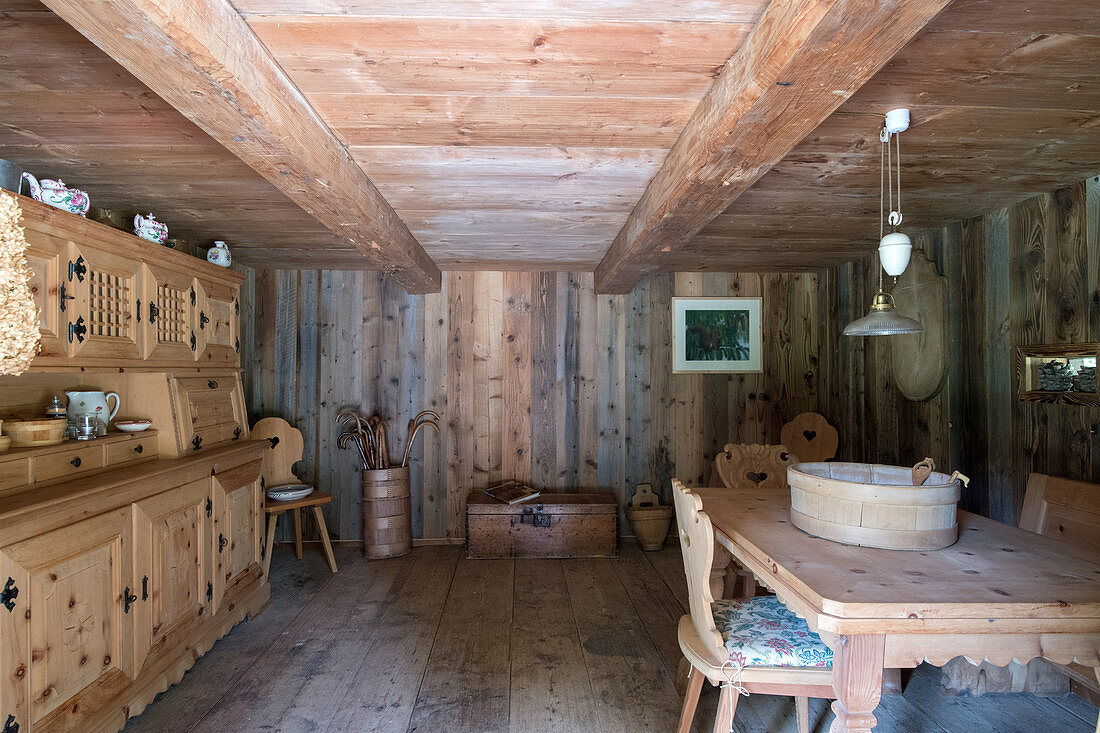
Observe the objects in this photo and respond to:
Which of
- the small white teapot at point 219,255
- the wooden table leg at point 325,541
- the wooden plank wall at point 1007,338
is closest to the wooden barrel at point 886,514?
the wooden plank wall at point 1007,338

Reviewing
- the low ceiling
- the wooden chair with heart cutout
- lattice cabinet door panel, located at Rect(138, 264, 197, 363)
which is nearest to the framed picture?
the wooden chair with heart cutout

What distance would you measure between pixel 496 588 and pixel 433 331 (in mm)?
1894

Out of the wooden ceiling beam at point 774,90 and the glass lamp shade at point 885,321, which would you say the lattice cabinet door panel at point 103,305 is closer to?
the wooden ceiling beam at point 774,90

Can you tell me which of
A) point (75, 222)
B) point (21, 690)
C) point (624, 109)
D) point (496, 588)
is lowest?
point (496, 588)

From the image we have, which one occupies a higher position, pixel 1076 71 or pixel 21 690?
pixel 1076 71

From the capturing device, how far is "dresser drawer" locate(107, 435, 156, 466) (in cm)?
247

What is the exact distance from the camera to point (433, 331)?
448cm

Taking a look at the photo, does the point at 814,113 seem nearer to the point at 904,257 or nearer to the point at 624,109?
the point at 624,109

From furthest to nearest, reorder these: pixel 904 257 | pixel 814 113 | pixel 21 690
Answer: pixel 904 257 < pixel 21 690 < pixel 814 113

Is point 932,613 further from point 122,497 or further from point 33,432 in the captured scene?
point 33,432

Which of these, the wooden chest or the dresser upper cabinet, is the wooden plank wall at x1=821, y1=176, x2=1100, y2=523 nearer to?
the wooden chest

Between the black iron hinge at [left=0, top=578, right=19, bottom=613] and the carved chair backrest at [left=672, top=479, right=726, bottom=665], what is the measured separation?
201 centimetres

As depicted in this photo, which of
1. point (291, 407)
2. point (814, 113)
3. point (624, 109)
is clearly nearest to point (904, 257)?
point (814, 113)

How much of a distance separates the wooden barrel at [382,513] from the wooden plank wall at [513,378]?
314 millimetres
